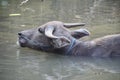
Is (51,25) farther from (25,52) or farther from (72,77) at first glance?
(72,77)

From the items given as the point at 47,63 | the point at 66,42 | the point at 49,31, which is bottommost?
the point at 47,63

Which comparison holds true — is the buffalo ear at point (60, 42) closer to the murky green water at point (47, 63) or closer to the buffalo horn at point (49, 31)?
the buffalo horn at point (49, 31)

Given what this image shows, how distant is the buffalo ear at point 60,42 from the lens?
346 inches

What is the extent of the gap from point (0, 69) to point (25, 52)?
1.59m

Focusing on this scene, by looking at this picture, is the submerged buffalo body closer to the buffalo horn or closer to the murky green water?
the buffalo horn

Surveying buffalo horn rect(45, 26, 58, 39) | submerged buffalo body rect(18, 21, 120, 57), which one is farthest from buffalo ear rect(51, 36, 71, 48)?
buffalo horn rect(45, 26, 58, 39)

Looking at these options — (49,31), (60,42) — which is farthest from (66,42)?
(49,31)

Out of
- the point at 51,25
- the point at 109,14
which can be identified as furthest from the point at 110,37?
the point at 109,14

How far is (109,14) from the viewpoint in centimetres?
1608

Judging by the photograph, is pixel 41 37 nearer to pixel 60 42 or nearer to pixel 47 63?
→ pixel 60 42

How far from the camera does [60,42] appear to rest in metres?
8.88

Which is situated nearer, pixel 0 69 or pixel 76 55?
pixel 0 69

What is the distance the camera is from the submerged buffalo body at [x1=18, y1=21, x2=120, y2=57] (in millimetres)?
8914

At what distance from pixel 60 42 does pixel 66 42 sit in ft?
0.54
